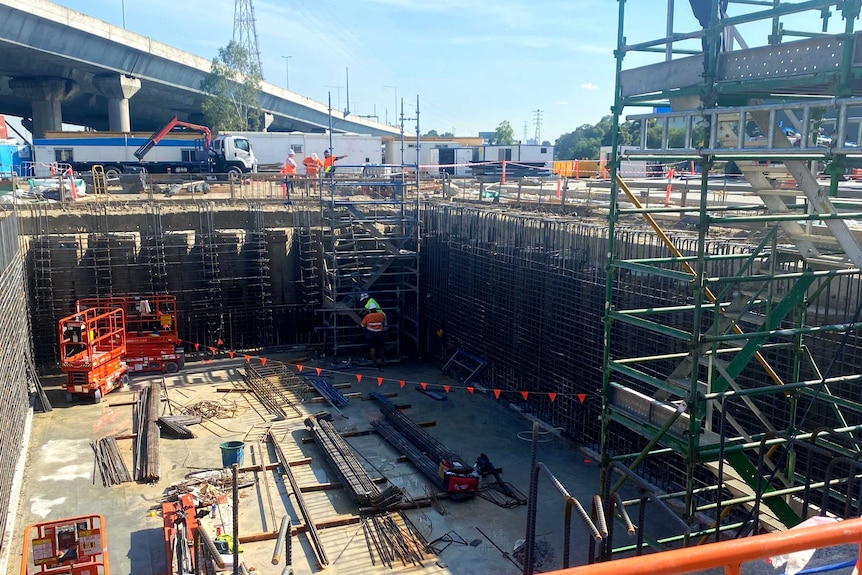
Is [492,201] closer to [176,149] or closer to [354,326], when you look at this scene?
[354,326]

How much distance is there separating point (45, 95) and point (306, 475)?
45189 millimetres

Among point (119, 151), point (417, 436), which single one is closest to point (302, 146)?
point (119, 151)

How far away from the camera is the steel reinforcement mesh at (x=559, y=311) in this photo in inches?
353

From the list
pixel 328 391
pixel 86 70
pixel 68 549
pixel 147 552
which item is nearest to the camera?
pixel 68 549

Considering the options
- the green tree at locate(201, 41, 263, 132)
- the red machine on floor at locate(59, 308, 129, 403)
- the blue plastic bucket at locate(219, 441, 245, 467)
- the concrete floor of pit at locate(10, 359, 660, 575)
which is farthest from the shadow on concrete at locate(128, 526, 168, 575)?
the green tree at locate(201, 41, 263, 132)

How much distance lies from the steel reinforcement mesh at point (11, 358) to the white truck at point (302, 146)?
999 inches

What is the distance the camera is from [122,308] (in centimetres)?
1711

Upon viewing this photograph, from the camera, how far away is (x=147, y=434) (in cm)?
1271

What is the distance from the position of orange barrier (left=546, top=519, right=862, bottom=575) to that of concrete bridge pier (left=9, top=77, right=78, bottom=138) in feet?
172

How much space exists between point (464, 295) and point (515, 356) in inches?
101

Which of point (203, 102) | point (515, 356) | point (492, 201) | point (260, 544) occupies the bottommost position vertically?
point (260, 544)

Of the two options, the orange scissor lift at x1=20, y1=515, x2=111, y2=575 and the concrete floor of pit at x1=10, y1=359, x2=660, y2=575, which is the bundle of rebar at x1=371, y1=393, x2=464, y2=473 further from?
the orange scissor lift at x1=20, y1=515, x2=111, y2=575

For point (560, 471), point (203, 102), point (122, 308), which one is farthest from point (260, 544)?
point (203, 102)

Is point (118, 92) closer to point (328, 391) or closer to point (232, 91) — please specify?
point (232, 91)
